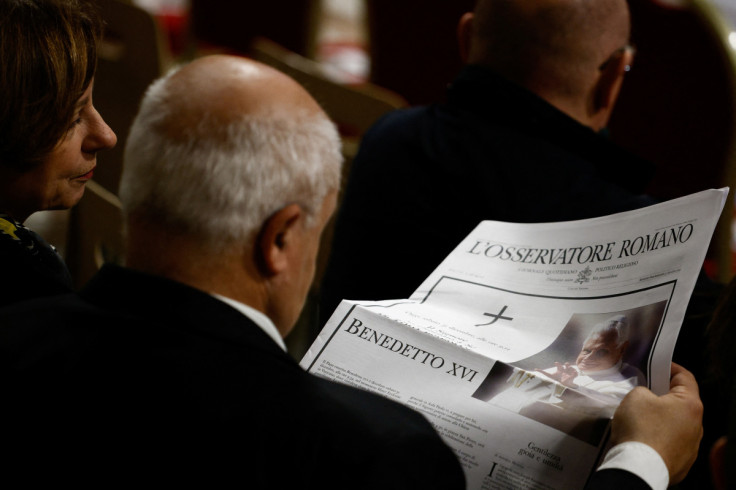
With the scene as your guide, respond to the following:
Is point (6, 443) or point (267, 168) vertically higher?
point (267, 168)

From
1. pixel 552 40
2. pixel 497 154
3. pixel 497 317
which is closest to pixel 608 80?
pixel 552 40

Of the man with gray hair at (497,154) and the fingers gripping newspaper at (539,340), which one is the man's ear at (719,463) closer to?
the fingers gripping newspaper at (539,340)

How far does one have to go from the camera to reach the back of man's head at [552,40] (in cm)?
126

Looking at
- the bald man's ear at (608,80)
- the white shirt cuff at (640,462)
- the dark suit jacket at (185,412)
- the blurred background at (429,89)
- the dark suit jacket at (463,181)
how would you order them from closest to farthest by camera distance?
1. the dark suit jacket at (185,412)
2. the white shirt cuff at (640,462)
3. the dark suit jacket at (463,181)
4. the bald man's ear at (608,80)
5. the blurred background at (429,89)

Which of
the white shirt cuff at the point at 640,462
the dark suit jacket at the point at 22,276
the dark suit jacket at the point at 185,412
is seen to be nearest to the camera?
the dark suit jacket at the point at 185,412

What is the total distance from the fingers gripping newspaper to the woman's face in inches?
13.3

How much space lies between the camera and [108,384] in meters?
0.58

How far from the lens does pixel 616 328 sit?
77 cm

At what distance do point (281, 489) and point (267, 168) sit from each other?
0.78 feet

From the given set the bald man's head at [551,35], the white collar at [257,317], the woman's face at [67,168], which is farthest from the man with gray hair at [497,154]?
the white collar at [257,317]

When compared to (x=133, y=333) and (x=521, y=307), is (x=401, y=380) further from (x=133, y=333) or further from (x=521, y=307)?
(x=133, y=333)

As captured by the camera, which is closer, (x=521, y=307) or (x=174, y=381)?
(x=174, y=381)

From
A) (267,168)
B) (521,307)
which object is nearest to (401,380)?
(521,307)

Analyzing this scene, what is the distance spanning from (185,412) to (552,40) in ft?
2.96
